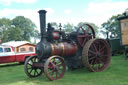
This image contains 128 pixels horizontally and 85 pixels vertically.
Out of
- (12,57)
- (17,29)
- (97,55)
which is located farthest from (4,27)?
(97,55)

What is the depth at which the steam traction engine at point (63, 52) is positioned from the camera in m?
6.31

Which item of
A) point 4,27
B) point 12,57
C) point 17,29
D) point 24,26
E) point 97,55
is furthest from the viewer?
point 24,26

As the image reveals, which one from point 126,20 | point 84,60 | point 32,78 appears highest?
point 126,20

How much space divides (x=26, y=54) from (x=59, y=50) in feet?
23.4

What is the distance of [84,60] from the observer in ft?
23.0

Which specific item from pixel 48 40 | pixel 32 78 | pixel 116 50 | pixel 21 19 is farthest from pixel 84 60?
pixel 21 19

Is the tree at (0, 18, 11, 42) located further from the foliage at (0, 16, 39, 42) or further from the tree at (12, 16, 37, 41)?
the tree at (12, 16, 37, 41)

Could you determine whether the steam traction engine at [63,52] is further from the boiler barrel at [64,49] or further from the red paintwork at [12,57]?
the red paintwork at [12,57]

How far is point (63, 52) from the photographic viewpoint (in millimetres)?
6918

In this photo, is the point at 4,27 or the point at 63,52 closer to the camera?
the point at 63,52

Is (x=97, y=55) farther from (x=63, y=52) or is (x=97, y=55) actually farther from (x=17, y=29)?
(x=17, y=29)

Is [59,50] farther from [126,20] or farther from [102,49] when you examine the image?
[126,20]

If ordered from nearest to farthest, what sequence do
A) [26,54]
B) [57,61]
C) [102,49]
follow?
1. [57,61]
2. [102,49]
3. [26,54]

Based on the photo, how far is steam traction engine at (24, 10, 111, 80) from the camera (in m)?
6.31
